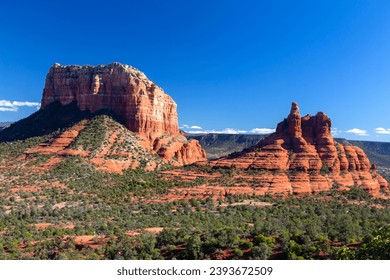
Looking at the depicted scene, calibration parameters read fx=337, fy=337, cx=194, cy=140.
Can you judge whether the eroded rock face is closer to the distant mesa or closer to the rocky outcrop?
the rocky outcrop

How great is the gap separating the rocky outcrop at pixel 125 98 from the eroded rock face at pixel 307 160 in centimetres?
2995

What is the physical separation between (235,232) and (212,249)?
514cm

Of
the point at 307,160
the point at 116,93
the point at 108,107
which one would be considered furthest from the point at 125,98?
the point at 307,160

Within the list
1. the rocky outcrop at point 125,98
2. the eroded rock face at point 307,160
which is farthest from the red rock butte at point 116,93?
the eroded rock face at point 307,160

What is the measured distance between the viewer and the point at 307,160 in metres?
76.3

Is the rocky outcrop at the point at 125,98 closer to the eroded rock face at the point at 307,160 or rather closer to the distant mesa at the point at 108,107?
the distant mesa at the point at 108,107

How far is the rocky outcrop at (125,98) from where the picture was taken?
4094 inches

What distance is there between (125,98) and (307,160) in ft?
189

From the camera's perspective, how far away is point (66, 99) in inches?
4355

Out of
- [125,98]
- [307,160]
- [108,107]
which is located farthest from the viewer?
[108,107]

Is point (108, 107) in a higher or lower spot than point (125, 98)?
lower

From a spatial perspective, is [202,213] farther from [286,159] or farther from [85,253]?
[286,159]

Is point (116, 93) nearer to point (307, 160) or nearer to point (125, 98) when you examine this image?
point (125, 98)

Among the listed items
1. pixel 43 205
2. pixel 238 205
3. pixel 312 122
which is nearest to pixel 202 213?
pixel 238 205
